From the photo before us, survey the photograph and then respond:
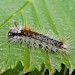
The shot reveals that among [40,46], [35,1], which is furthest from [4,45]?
[35,1]

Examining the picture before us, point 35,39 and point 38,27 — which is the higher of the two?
point 38,27

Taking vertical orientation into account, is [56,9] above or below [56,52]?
above

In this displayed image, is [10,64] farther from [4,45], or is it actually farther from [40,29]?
[40,29]

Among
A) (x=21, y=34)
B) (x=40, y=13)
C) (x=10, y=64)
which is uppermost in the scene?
(x=40, y=13)
